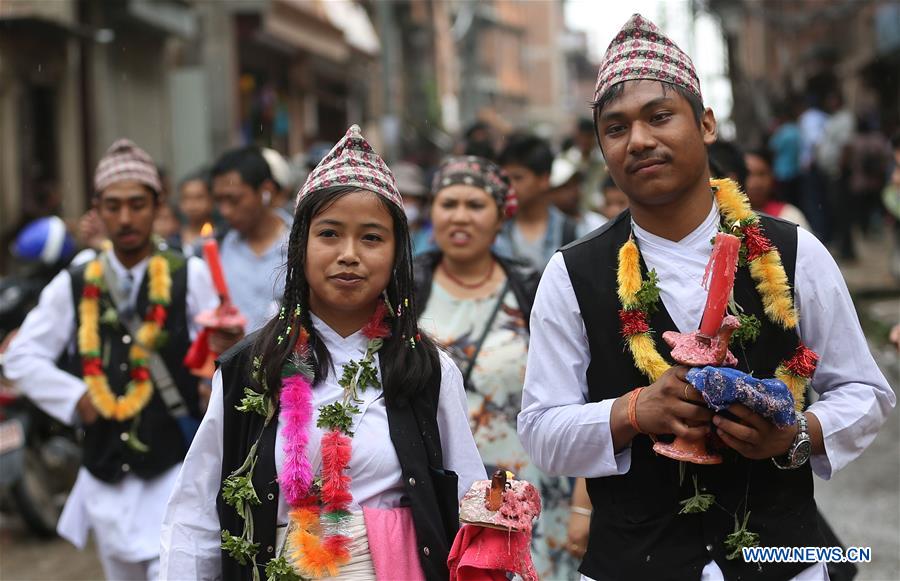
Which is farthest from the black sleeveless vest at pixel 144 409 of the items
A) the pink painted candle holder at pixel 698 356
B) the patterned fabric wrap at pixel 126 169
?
the pink painted candle holder at pixel 698 356

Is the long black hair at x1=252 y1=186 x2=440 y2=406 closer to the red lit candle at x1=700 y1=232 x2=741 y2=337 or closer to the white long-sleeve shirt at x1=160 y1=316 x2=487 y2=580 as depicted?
the white long-sleeve shirt at x1=160 y1=316 x2=487 y2=580

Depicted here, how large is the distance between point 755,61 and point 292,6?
26991 millimetres

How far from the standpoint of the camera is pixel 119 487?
5609mm

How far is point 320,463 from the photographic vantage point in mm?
3537

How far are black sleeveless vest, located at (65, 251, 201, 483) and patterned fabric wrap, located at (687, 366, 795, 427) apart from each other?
10.4 feet

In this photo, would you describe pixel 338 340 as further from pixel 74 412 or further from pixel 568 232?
pixel 568 232

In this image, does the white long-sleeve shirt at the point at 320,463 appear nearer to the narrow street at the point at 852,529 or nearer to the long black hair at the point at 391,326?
the long black hair at the point at 391,326

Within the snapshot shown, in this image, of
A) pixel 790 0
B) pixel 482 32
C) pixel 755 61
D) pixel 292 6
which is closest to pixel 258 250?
pixel 292 6

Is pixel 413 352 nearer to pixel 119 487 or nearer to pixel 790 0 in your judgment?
pixel 119 487

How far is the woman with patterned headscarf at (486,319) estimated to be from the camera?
5.58 m

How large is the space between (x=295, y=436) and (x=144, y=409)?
7.61 ft

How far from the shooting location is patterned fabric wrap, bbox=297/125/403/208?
12.1 feet

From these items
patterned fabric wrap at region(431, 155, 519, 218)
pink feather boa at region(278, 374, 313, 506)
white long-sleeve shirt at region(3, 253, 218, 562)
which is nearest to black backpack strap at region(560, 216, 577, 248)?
patterned fabric wrap at region(431, 155, 519, 218)

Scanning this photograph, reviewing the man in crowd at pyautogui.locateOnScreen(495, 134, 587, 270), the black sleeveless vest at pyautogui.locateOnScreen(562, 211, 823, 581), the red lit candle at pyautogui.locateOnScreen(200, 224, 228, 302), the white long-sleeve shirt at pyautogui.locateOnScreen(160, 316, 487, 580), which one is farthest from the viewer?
the man in crowd at pyautogui.locateOnScreen(495, 134, 587, 270)
